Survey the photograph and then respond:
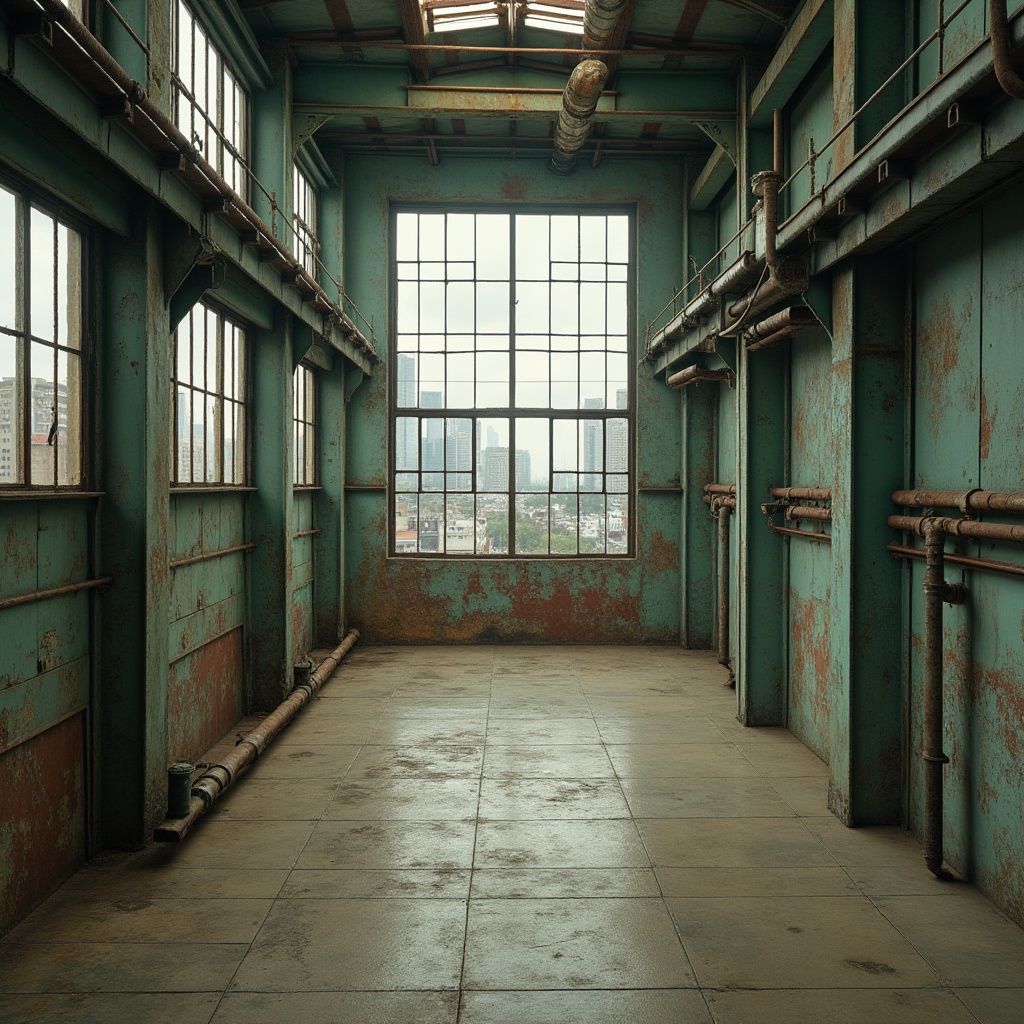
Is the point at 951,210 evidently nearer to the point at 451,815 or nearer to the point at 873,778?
the point at 873,778

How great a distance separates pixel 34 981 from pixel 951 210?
22.4 feet

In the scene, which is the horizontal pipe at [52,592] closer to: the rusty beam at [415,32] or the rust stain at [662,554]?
the rusty beam at [415,32]

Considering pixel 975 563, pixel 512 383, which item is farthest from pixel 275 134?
pixel 975 563

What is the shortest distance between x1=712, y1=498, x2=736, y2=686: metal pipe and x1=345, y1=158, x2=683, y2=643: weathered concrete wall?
178 cm

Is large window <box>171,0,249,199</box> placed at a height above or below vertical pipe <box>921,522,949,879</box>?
above

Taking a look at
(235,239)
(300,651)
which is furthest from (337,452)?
(235,239)

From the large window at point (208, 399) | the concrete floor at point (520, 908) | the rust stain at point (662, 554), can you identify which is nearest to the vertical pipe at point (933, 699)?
the concrete floor at point (520, 908)

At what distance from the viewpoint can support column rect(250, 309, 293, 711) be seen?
34.6ft

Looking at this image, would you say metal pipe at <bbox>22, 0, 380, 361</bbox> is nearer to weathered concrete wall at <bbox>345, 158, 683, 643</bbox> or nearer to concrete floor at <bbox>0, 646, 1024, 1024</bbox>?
concrete floor at <bbox>0, 646, 1024, 1024</bbox>

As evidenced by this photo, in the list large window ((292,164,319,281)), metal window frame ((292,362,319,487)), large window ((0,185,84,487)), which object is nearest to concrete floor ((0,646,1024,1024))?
large window ((0,185,84,487))

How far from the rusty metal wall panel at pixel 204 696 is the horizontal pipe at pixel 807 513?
5.87m

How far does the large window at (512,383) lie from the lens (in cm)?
1533

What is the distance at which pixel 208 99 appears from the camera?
9305 millimetres

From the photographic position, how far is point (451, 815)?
733cm
